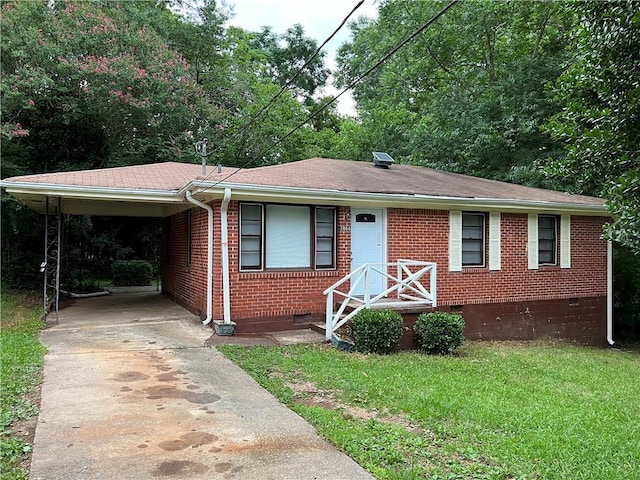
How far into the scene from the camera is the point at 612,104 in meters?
6.57

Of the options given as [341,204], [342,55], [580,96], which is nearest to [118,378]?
[341,204]

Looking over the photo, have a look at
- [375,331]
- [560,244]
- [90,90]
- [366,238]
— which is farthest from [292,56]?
[375,331]

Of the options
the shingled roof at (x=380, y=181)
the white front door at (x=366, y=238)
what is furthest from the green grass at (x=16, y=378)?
the white front door at (x=366, y=238)

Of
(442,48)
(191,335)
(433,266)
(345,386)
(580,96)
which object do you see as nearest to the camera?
(345,386)

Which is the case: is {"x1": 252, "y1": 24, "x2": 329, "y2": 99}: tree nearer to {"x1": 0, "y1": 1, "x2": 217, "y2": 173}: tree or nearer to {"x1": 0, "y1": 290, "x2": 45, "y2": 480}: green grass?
{"x1": 0, "y1": 1, "x2": 217, "y2": 173}: tree

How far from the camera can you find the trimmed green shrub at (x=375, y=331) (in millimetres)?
8039

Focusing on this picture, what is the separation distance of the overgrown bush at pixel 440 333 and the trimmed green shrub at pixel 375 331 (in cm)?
76

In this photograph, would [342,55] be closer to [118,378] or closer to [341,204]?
[341,204]

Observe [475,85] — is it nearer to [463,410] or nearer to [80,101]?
[80,101]

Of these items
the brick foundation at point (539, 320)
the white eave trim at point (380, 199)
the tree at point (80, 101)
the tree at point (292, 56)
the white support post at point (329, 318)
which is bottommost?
the brick foundation at point (539, 320)

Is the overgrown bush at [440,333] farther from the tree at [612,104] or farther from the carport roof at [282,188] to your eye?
the tree at [612,104]

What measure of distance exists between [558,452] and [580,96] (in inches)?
236

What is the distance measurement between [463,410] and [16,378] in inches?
198

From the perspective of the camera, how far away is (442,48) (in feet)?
64.2
